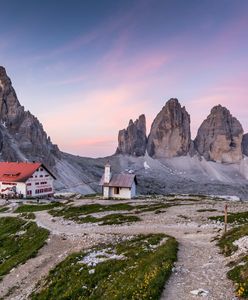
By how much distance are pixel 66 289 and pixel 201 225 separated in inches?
892

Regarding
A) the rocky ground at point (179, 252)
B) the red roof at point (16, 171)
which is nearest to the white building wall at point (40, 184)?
the red roof at point (16, 171)

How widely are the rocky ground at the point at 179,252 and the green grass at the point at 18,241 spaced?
1.16 m

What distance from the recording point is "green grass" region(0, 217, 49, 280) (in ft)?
109

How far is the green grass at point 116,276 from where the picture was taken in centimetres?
1798

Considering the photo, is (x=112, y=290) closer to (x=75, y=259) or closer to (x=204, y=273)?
(x=204, y=273)

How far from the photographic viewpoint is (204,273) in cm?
2050

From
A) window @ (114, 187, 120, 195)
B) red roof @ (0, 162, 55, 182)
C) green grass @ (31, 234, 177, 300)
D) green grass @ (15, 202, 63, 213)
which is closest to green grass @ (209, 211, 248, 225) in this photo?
green grass @ (31, 234, 177, 300)

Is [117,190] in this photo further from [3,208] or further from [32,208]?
[3,208]

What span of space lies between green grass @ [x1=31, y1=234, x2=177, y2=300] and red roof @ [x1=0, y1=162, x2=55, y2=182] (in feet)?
260

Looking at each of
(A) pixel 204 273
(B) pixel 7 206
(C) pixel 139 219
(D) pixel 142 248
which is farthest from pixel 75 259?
(B) pixel 7 206

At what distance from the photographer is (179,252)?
26.9m

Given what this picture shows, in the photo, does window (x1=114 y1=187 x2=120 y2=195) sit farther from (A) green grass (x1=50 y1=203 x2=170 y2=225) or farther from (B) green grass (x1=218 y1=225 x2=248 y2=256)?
(B) green grass (x1=218 y1=225 x2=248 y2=256)

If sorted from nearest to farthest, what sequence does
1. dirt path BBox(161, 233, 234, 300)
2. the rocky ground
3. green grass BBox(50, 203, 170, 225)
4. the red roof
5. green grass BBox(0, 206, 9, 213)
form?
1. dirt path BBox(161, 233, 234, 300)
2. the rocky ground
3. green grass BBox(50, 203, 170, 225)
4. green grass BBox(0, 206, 9, 213)
5. the red roof

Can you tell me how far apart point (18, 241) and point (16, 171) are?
67447 mm
